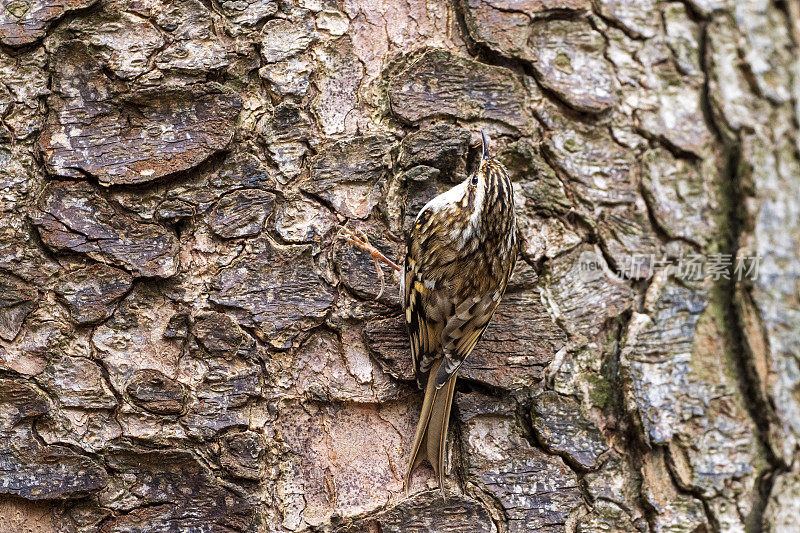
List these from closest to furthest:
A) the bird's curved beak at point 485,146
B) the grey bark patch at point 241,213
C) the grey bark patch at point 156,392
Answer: the grey bark patch at point 156,392 < the grey bark patch at point 241,213 < the bird's curved beak at point 485,146

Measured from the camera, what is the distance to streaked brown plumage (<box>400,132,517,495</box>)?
6.07 ft

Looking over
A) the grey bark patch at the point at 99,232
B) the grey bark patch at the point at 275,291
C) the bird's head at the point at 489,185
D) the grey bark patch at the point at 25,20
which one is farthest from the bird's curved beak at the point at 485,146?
the grey bark patch at the point at 25,20

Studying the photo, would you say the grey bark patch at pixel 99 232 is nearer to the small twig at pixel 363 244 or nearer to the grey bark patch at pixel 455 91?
the small twig at pixel 363 244

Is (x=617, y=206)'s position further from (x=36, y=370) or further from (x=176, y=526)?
(x=36, y=370)

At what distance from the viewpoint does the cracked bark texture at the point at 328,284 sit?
1759mm

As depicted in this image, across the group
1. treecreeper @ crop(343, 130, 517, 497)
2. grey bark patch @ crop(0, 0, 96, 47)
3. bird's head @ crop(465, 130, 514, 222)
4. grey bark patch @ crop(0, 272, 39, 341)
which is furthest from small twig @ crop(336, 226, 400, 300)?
grey bark patch @ crop(0, 0, 96, 47)

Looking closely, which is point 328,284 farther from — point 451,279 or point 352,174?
point 451,279

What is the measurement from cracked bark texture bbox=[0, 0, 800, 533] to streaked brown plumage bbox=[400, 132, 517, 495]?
0.05 meters

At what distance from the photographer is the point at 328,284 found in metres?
1.89

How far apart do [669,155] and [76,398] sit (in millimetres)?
1814

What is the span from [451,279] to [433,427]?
18.8 inches

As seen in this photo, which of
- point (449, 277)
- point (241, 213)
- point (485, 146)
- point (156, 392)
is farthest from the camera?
point (449, 277)

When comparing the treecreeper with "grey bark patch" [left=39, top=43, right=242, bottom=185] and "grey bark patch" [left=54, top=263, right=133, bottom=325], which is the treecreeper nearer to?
"grey bark patch" [left=39, top=43, right=242, bottom=185]

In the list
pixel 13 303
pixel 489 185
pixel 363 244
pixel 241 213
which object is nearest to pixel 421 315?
pixel 363 244
